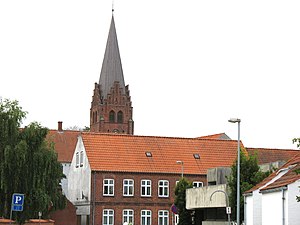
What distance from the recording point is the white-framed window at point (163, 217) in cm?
7594

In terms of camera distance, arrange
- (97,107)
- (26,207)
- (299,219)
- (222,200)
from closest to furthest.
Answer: (299,219) → (222,200) → (26,207) → (97,107)

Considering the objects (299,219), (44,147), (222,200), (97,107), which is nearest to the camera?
(299,219)

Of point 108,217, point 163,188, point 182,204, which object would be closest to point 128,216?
point 108,217

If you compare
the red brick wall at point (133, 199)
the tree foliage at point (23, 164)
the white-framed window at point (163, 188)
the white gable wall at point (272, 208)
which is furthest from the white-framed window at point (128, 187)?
the white gable wall at point (272, 208)

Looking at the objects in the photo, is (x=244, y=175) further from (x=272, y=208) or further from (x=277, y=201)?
(x=277, y=201)

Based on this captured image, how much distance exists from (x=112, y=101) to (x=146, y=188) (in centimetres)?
5390

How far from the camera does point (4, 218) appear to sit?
56.0 meters

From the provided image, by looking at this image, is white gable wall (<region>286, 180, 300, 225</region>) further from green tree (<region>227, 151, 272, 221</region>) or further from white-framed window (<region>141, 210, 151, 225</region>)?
white-framed window (<region>141, 210, 151, 225</region>)

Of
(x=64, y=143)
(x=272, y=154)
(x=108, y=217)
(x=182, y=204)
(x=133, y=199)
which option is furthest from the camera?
(x=64, y=143)

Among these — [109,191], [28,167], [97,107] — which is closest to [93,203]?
[109,191]

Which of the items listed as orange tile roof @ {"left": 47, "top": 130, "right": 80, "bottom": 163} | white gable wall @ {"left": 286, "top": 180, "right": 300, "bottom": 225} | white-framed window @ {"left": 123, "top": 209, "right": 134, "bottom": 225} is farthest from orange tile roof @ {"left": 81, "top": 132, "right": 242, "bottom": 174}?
white gable wall @ {"left": 286, "top": 180, "right": 300, "bottom": 225}

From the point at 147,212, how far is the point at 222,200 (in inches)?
959

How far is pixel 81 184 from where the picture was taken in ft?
253

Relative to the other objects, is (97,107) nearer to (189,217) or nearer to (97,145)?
(97,145)
